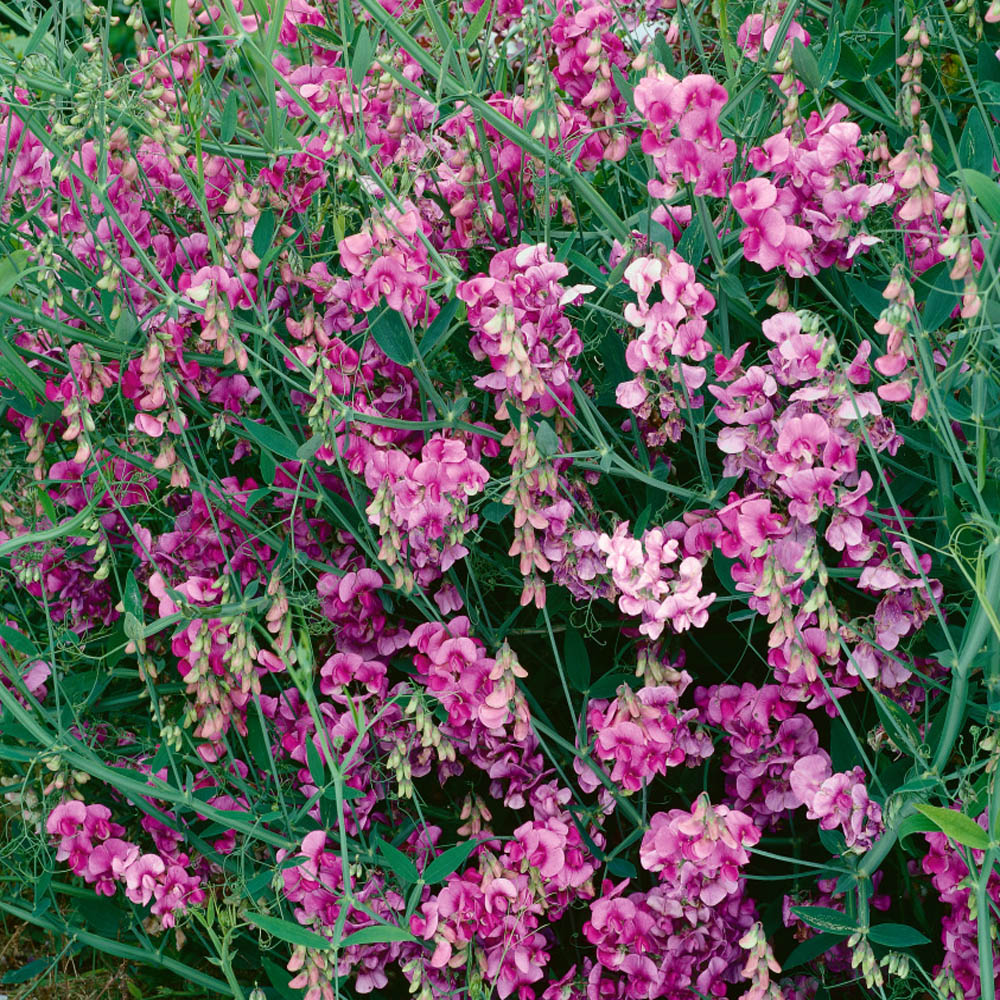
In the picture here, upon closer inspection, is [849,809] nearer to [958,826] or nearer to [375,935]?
[958,826]

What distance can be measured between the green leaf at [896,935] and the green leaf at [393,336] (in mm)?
872

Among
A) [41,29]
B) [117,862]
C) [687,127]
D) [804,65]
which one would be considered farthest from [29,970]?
[804,65]

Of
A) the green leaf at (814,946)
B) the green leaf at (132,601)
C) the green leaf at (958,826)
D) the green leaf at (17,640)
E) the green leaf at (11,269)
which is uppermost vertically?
the green leaf at (11,269)

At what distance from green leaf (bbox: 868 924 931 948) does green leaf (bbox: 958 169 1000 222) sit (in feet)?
2.62

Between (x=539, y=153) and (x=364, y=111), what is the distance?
16.0 inches

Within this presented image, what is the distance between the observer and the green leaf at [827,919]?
1382mm

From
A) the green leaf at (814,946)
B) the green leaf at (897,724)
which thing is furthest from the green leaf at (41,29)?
the green leaf at (814,946)

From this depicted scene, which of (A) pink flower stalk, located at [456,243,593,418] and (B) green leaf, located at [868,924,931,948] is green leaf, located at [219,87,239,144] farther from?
Answer: (B) green leaf, located at [868,924,931,948]

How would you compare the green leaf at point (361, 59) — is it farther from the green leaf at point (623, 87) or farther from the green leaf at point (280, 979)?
the green leaf at point (280, 979)

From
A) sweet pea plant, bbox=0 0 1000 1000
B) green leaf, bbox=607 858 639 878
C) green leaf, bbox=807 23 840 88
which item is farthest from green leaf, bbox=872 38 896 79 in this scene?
green leaf, bbox=607 858 639 878

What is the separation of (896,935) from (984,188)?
84 centimetres

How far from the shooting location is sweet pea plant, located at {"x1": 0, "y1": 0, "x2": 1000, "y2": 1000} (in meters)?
1.36

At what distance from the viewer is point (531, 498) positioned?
1411 millimetres

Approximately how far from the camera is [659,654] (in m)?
1.59
